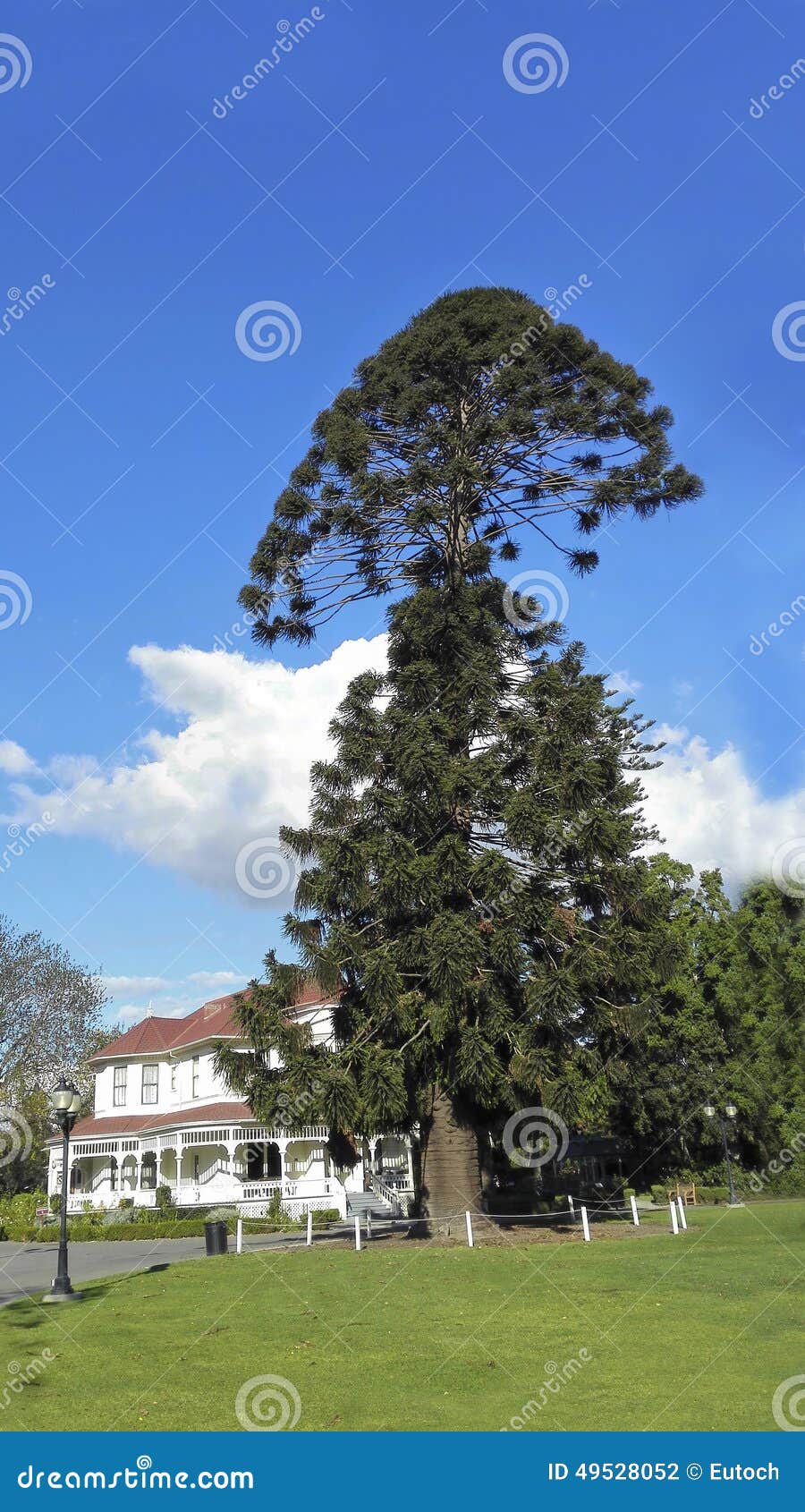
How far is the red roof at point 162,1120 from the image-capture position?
37844 mm

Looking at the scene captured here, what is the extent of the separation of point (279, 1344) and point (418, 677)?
14859mm

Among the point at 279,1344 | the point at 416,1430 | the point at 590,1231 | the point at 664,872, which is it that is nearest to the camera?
the point at 416,1430

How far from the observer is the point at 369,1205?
3306 centimetres

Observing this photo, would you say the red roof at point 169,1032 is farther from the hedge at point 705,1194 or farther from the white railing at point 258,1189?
the hedge at point 705,1194

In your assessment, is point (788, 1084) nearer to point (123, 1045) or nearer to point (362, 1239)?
point (362, 1239)

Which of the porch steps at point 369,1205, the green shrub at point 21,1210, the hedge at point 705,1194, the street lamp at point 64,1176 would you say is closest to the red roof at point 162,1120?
the green shrub at point 21,1210

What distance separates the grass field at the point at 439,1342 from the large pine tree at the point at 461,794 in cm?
398

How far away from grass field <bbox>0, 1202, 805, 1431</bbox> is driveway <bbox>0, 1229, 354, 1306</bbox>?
2.43m

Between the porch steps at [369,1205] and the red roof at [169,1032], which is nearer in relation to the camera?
the porch steps at [369,1205]

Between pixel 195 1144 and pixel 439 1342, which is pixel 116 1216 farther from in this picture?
pixel 439 1342

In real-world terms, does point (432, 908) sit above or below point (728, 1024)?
above

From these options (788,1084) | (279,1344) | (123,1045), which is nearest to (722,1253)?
(279,1344)

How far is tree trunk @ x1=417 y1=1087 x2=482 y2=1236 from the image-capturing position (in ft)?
68.3

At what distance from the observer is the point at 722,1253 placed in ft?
56.2
